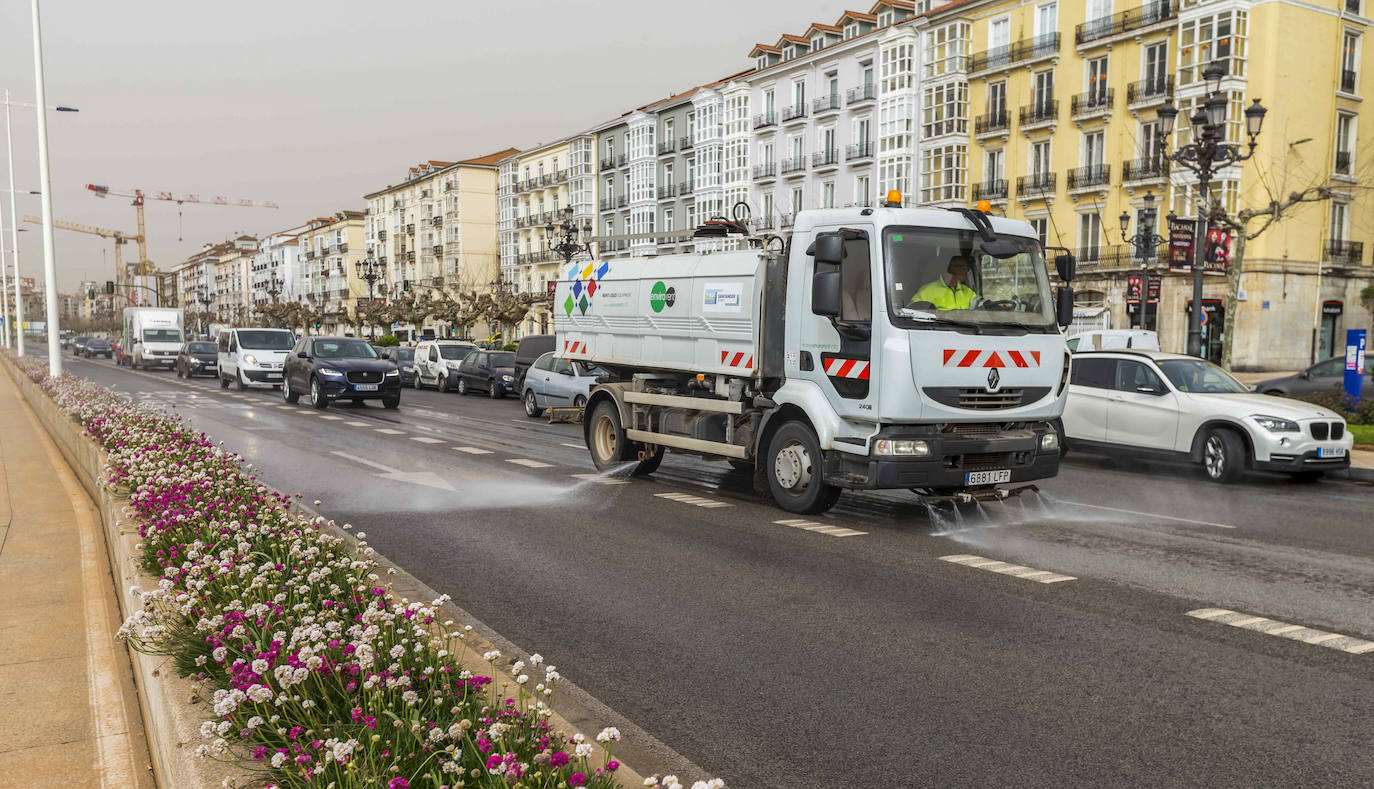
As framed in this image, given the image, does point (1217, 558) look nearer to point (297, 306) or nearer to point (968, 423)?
point (968, 423)

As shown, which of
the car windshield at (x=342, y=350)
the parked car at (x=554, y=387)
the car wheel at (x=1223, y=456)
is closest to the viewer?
the car wheel at (x=1223, y=456)

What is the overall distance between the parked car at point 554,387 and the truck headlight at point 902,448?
1314cm

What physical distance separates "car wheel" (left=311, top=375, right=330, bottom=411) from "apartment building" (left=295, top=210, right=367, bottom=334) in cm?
9785

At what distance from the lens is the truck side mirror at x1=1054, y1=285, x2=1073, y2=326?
9547 mm

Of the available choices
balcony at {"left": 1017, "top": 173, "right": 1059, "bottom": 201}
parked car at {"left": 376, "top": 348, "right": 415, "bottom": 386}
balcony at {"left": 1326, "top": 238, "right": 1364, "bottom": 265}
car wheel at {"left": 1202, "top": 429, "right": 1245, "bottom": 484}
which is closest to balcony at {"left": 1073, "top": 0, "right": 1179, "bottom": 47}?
balcony at {"left": 1017, "top": 173, "right": 1059, "bottom": 201}

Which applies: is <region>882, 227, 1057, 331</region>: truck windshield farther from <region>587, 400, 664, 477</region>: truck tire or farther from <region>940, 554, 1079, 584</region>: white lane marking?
<region>587, 400, 664, 477</region>: truck tire

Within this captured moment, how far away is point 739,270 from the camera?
1041 centimetres

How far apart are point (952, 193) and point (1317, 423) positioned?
129 feet

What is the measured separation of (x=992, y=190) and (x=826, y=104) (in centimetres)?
1213

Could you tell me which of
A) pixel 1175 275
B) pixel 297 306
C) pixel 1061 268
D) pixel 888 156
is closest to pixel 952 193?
pixel 888 156

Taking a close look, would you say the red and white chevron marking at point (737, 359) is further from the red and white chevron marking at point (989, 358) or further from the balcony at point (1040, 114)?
the balcony at point (1040, 114)

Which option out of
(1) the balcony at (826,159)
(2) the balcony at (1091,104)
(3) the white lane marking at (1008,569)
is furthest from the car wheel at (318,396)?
(1) the balcony at (826,159)

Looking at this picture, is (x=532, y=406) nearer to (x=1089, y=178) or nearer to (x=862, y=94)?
(x=1089, y=178)

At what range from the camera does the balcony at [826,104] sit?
56.1m
